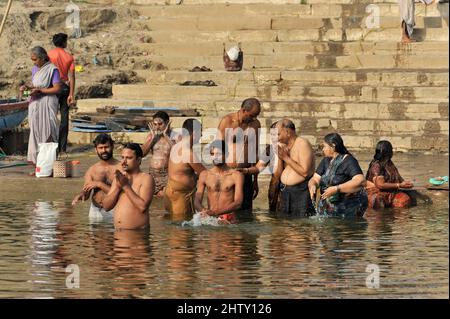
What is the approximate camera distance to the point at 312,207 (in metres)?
14.5

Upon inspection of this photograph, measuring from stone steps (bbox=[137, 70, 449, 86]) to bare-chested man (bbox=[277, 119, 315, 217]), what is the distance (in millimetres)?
4728

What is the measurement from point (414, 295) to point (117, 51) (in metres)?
11.4

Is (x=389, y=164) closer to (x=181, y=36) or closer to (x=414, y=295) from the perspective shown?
(x=414, y=295)

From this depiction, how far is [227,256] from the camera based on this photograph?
39.8 feet

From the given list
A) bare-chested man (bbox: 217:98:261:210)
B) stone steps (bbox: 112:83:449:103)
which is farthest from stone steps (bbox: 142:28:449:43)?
bare-chested man (bbox: 217:98:261:210)

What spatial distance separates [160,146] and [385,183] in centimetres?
232

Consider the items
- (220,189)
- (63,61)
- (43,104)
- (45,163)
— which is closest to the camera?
(220,189)

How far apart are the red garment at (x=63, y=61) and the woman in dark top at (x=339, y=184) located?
15.1 feet

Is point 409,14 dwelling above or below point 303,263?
above

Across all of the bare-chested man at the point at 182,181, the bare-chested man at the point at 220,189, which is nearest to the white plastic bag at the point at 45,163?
the bare-chested man at the point at 182,181

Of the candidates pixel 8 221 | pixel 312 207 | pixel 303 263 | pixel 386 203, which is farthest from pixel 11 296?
pixel 386 203

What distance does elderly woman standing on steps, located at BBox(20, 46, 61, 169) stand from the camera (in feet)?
55.1

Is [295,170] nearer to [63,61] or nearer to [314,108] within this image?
[314,108]
